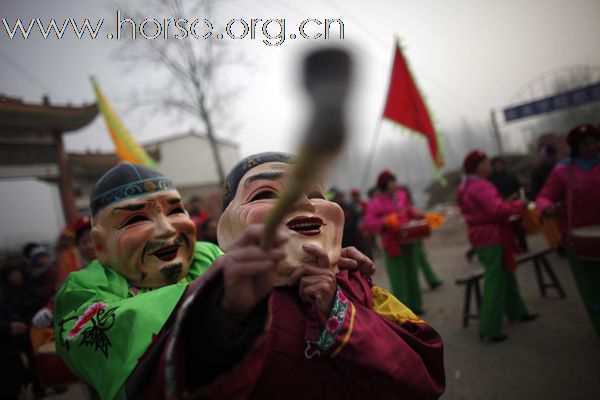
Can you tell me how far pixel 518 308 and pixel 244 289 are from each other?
14.9 feet

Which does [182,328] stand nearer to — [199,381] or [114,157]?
[199,381]

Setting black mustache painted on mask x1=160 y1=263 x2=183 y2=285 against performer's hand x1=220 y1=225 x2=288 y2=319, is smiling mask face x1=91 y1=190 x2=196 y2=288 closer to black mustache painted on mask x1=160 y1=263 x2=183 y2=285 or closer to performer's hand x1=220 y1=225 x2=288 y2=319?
black mustache painted on mask x1=160 y1=263 x2=183 y2=285

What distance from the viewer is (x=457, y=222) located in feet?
42.9

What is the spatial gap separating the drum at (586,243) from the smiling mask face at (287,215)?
265cm

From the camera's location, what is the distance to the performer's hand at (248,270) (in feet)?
2.35

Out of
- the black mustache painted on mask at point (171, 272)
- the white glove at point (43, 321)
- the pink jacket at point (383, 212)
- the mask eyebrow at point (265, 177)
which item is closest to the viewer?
the mask eyebrow at point (265, 177)

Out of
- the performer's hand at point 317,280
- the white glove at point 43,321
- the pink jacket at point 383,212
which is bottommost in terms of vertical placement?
the white glove at point 43,321

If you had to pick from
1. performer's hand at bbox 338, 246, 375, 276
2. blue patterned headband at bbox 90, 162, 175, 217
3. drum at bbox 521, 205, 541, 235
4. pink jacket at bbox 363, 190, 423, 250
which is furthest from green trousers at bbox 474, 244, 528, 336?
blue patterned headband at bbox 90, 162, 175, 217

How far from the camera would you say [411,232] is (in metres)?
5.02

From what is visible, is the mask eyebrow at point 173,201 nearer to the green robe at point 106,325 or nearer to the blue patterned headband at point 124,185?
the blue patterned headband at point 124,185

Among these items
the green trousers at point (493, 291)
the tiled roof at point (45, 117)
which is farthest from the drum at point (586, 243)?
the tiled roof at point (45, 117)

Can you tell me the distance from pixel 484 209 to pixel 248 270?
366cm

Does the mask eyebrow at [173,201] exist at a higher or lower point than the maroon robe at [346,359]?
higher

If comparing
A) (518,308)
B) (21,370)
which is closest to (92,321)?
(21,370)
